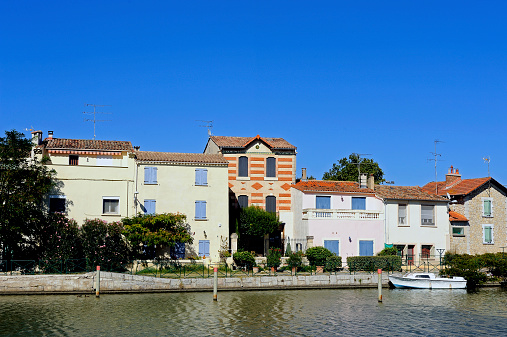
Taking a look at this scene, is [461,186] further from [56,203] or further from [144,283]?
[56,203]

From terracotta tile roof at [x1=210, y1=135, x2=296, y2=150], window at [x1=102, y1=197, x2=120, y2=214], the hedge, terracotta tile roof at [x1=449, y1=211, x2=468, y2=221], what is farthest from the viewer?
terracotta tile roof at [x1=210, y1=135, x2=296, y2=150]

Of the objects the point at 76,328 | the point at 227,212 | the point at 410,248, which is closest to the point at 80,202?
the point at 227,212

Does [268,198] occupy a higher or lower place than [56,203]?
higher

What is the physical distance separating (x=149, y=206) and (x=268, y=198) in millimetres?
11501

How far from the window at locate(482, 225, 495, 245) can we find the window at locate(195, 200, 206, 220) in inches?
998

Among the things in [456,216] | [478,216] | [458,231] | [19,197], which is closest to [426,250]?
[458,231]

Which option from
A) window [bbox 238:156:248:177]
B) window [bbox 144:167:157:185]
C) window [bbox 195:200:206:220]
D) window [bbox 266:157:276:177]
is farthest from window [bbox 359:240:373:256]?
window [bbox 144:167:157:185]

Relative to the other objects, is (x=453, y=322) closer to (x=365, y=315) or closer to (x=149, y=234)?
(x=365, y=315)

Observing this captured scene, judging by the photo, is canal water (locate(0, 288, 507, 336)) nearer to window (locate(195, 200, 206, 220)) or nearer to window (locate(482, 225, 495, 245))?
window (locate(195, 200, 206, 220))

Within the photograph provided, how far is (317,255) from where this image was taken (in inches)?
1716

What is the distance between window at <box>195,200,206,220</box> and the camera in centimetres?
4605

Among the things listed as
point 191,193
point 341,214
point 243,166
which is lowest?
point 341,214

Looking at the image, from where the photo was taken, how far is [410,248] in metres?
49.7

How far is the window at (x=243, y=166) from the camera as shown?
51688mm
